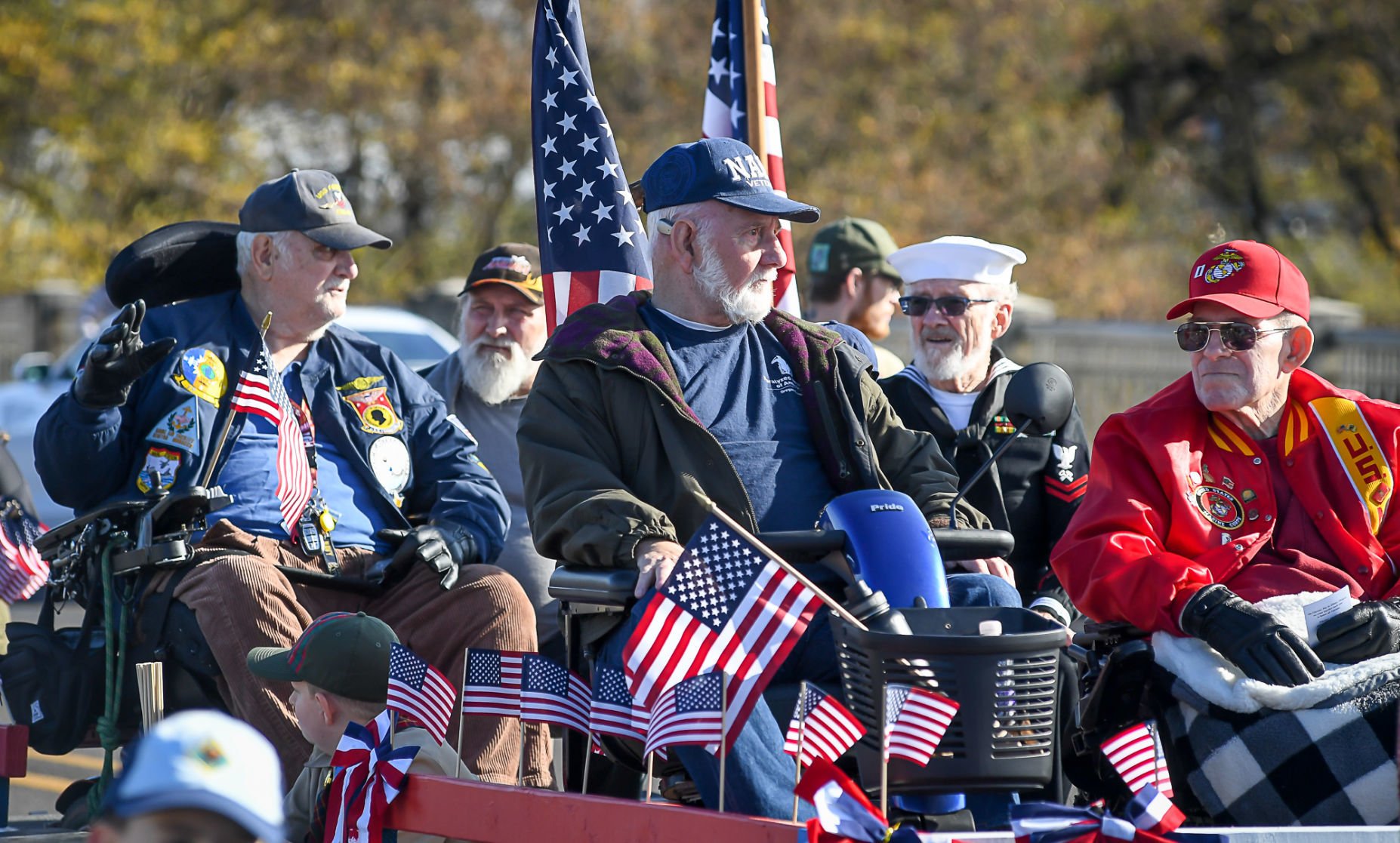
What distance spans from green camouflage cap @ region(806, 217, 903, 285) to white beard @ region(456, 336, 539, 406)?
4.36 ft

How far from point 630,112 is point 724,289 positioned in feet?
59.8

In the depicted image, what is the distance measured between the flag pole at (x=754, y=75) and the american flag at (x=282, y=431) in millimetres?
1907

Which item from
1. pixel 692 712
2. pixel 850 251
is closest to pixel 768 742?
pixel 692 712

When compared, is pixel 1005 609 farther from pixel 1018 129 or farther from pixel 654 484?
pixel 1018 129

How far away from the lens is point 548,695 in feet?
12.5

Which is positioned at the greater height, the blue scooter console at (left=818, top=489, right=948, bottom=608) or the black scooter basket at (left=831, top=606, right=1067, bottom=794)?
the blue scooter console at (left=818, top=489, right=948, bottom=608)

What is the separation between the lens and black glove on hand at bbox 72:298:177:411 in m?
4.77

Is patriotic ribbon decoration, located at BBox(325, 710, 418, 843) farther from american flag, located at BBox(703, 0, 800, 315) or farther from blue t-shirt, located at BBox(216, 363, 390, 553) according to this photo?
american flag, located at BBox(703, 0, 800, 315)

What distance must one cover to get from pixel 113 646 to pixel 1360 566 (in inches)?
121

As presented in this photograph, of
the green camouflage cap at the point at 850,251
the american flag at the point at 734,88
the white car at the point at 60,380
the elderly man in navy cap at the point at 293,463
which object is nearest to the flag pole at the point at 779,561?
the elderly man in navy cap at the point at 293,463

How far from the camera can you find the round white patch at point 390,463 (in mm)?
5344

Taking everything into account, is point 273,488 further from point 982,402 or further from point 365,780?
point 982,402

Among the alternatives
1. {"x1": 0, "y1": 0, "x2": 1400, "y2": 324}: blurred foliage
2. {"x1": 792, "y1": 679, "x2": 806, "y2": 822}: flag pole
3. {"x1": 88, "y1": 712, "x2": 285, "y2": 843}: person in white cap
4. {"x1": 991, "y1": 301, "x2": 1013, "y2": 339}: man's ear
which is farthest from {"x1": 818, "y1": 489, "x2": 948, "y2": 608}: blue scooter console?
{"x1": 0, "y1": 0, "x2": 1400, "y2": 324}: blurred foliage

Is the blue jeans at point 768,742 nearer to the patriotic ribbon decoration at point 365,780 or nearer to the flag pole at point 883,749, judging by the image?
the flag pole at point 883,749
